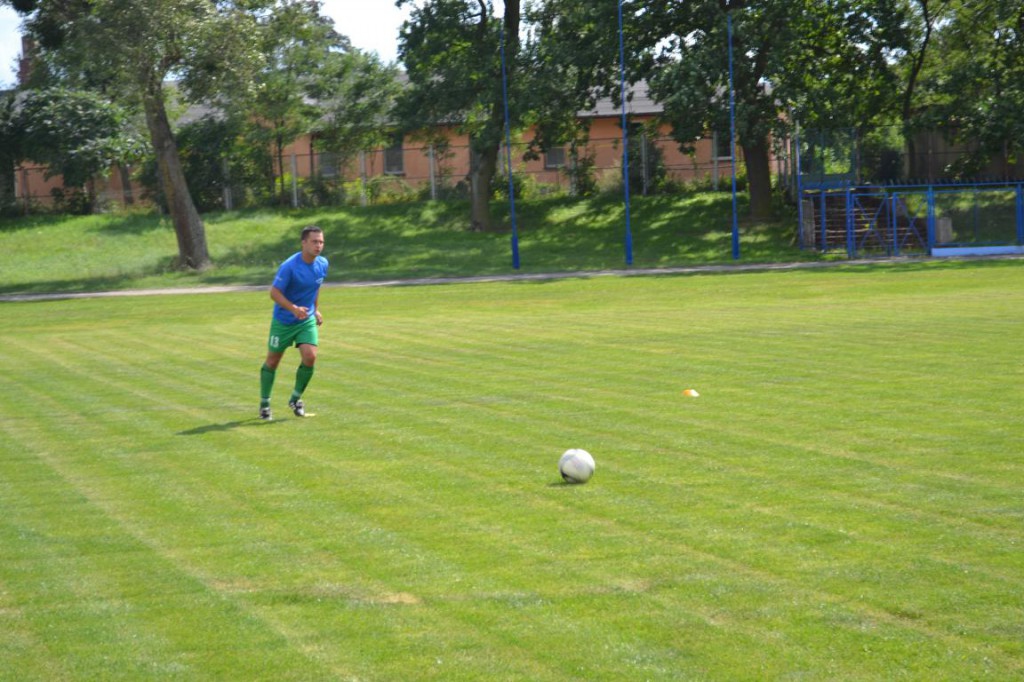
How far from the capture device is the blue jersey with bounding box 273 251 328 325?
14.1 m

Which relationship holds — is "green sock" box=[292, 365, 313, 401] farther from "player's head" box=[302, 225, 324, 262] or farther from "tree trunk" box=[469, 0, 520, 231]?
"tree trunk" box=[469, 0, 520, 231]

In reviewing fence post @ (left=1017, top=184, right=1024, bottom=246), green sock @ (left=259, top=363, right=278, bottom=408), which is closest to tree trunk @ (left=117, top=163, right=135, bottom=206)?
fence post @ (left=1017, top=184, right=1024, bottom=246)

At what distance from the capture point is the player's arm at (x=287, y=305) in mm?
13945

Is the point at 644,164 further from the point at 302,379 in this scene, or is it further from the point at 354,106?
the point at 302,379

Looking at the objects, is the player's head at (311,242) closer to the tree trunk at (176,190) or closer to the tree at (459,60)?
the tree trunk at (176,190)

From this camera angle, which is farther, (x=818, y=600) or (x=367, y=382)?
(x=367, y=382)

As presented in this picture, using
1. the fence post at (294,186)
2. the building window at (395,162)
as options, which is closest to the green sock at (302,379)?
the fence post at (294,186)

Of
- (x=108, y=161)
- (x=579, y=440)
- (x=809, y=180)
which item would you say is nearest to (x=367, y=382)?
(x=579, y=440)

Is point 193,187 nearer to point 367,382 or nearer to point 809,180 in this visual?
point 809,180

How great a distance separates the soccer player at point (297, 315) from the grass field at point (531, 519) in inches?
16.1

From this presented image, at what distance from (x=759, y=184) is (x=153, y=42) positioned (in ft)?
79.2

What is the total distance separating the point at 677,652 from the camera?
6234mm

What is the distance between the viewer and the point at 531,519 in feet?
29.4

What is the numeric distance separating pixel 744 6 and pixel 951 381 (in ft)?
127
